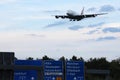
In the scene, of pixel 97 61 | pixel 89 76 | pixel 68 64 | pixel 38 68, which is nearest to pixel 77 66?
pixel 68 64

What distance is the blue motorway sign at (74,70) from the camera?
4388 cm

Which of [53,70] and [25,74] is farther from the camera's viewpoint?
[53,70]

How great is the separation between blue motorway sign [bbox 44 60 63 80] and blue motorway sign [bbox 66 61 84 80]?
732 millimetres

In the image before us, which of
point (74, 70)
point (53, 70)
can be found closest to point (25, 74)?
point (53, 70)

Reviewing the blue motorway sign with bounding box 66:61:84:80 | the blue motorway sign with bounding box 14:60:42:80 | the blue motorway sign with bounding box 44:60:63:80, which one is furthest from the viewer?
the blue motorway sign with bounding box 66:61:84:80

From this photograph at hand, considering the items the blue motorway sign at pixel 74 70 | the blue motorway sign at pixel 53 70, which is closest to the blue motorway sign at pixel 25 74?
the blue motorway sign at pixel 53 70

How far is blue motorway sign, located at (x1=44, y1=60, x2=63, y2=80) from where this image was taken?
140 ft

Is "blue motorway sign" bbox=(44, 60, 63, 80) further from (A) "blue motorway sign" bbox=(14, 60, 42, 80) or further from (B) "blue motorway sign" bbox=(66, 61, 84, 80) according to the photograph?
(A) "blue motorway sign" bbox=(14, 60, 42, 80)

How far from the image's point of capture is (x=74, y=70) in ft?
145

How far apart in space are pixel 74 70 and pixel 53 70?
191 cm

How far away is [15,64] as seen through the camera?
41.7 m

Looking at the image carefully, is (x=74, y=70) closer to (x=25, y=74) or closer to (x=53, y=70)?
(x=53, y=70)

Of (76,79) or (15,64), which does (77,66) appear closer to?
(76,79)

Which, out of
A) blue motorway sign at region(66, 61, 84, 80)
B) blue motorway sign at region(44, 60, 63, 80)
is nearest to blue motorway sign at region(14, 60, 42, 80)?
blue motorway sign at region(44, 60, 63, 80)
